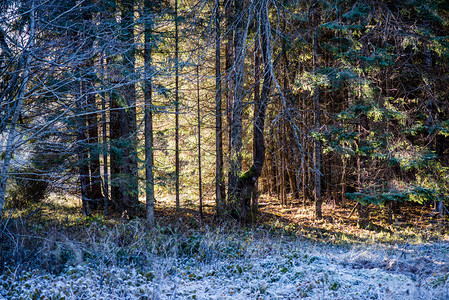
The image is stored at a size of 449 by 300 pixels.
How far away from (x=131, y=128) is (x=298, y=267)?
30.0ft

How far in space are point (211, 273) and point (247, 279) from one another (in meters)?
0.64

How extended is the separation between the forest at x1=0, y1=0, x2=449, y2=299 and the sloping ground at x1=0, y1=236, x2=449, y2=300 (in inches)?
1.2

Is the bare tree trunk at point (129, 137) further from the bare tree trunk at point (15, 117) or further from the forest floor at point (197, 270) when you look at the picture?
the bare tree trunk at point (15, 117)

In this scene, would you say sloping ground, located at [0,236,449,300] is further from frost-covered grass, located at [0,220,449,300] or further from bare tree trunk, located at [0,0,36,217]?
bare tree trunk, located at [0,0,36,217]

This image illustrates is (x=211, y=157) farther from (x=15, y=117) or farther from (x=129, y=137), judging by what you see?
(x=15, y=117)

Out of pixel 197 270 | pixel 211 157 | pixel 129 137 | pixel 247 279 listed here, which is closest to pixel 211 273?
pixel 197 270

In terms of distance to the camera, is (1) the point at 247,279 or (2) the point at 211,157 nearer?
(1) the point at 247,279

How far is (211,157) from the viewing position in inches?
579

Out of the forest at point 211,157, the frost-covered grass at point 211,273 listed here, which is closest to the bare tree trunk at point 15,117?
the forest at point 211,157

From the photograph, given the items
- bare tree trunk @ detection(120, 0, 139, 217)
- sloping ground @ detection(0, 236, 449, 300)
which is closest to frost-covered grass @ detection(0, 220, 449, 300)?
sloping ground @ detection(0, 236, 449, 300)

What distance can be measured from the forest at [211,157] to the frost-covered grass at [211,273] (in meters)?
0.03

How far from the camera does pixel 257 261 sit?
5.56 metres

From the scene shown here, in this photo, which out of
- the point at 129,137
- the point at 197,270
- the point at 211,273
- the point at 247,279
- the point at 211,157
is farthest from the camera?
the point at 211,157

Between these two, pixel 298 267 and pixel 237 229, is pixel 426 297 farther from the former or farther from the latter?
pixel 237 229
